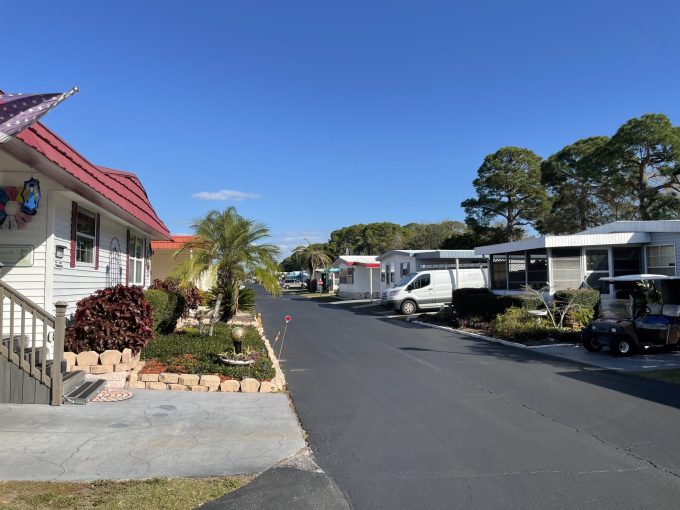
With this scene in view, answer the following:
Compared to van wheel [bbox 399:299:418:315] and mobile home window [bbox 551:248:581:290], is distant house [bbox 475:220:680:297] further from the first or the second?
van wheel [bbox 399:299:418:315]

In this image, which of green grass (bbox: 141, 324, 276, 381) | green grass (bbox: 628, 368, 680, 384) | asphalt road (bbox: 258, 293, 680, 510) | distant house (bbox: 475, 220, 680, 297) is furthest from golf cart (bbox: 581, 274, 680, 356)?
green grass (bbox: 141, 324, 276, 381)

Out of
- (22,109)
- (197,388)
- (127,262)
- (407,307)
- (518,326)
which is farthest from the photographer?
(407,307)

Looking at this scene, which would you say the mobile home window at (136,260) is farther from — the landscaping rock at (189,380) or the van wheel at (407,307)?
the van wheel at (407,307)

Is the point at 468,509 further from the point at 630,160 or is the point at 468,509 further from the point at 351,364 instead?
the point at 630,160

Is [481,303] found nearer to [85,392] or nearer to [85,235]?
[85,235]

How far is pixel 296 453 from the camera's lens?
550cm

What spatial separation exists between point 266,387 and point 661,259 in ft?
56.5

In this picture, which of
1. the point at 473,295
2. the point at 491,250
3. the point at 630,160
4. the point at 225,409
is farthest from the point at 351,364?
the point at 630,160

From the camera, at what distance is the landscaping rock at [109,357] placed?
322 inches

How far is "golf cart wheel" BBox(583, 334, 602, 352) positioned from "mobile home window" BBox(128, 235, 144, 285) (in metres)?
12.2

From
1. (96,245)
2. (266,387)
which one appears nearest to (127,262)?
(96,245)

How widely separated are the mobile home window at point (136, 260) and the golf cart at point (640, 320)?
12370mm

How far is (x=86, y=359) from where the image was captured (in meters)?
8.15

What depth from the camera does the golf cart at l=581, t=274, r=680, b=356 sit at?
1219cm
